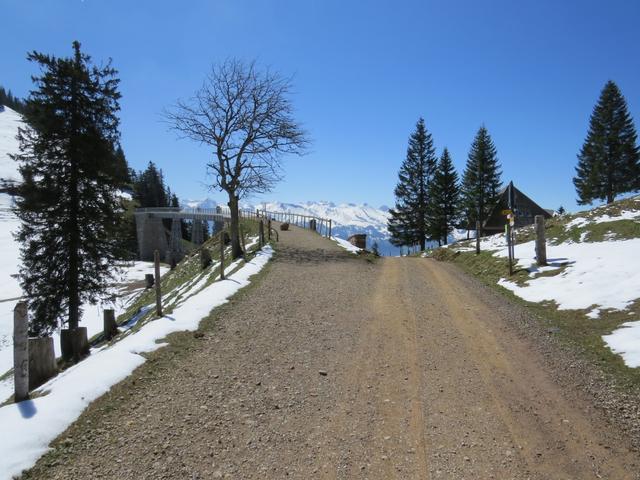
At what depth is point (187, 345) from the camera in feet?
24.3

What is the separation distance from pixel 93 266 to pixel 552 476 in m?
20.8

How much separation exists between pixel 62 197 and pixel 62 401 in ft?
54.2

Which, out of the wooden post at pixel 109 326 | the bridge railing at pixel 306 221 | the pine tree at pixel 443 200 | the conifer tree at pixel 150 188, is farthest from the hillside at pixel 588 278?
the conifer tree at pixel 150 188

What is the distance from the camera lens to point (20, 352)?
211 inches

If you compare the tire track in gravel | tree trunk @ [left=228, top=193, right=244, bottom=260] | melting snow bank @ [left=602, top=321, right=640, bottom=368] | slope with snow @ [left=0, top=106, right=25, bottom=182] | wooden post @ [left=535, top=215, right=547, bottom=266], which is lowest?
the tire track in gravel

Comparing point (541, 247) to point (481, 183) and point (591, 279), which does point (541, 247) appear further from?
point (481, 183)

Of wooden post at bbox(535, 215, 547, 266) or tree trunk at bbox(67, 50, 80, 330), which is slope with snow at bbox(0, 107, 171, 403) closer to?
tree trunk at bbox(67, 50, 80, 330)

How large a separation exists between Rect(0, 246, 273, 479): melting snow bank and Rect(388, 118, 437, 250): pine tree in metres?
39.9

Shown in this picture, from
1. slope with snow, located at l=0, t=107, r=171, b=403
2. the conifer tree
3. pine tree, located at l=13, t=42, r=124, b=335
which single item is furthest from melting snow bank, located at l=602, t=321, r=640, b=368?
the conifer tree

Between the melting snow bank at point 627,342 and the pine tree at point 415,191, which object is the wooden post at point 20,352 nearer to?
the melting snow bank at point 627,342

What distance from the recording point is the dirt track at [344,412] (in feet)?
12.9

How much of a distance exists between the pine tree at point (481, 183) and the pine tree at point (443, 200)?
164 cm

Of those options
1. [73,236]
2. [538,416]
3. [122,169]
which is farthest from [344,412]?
[122,169]

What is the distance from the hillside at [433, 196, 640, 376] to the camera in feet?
24.5
